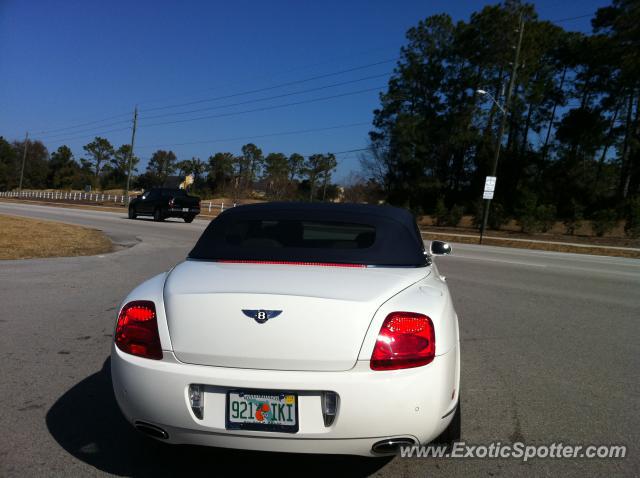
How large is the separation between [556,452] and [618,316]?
5283mm

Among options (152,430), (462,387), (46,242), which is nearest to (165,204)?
(46,242)

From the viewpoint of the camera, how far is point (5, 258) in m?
11.2

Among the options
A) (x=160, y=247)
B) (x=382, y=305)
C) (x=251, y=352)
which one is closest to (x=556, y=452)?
(x=382, y=305)

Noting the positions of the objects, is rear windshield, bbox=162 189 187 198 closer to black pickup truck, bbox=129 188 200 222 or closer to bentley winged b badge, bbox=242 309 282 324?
black pickup truck, bbox=129 188 200 222

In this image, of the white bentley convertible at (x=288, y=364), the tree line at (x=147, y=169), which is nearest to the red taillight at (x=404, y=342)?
the white bentley convertible at (x=288, y=364)

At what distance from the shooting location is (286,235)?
13.2ft

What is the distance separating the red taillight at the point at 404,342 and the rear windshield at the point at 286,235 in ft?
3.71

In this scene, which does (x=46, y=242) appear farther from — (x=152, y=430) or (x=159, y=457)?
(x=152, y=430)

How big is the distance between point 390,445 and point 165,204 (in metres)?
26.7

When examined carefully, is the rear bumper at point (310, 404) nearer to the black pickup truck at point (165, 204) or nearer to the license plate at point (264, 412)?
the license plate at point (264, 412)

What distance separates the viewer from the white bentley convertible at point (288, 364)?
2531 mm

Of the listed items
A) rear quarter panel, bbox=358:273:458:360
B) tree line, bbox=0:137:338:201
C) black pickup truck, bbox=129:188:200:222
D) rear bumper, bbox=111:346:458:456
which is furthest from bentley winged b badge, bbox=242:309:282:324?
tree line, bbox=0:137:338:201

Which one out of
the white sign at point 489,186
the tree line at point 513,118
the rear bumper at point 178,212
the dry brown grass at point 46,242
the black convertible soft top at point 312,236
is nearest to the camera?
the black convertible soft top at point 312,236

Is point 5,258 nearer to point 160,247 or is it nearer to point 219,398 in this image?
point 160,247
